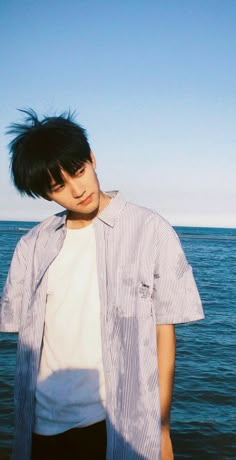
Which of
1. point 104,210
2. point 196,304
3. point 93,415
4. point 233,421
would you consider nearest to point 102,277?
point 104,210

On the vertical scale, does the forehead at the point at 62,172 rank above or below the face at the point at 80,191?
above

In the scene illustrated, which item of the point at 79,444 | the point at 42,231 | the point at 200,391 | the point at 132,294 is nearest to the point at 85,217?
the point at 42,231

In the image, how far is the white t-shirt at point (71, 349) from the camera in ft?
5.95

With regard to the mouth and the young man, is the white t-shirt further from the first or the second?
the mouth

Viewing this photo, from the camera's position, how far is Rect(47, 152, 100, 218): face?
1.89m

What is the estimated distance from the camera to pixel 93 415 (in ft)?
5.89

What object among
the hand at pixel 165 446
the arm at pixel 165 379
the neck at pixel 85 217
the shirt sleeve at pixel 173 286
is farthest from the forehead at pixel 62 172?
the hand at pixel 165 446

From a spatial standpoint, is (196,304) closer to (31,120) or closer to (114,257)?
(114,257)

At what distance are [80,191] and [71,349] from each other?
0.81m

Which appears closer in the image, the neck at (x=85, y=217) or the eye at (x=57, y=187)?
the eye at (x=57, y=187)

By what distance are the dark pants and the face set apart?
3.55ft

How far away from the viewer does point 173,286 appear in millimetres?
1811

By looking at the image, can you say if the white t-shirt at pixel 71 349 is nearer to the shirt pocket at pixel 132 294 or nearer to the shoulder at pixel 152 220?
the shirt pocket at pixel 132 294

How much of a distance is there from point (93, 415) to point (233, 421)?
15.6 feet
